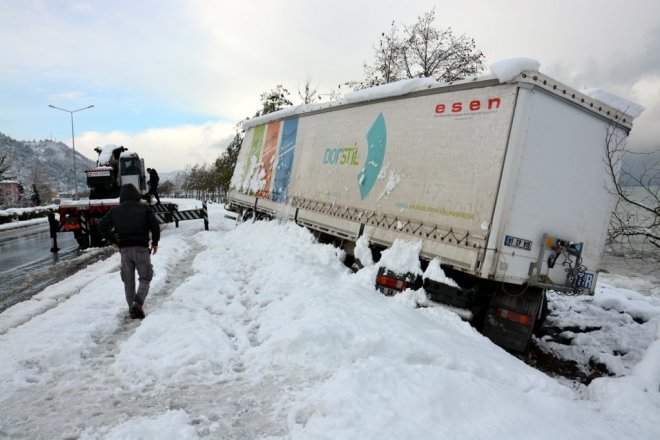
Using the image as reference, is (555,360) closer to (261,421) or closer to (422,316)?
(422,316)

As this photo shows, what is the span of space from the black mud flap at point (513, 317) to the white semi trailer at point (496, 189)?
0.05 ft

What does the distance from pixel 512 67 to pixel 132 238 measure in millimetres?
5774

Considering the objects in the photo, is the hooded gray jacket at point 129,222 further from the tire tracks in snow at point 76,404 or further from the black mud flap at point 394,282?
the black mud flap at point 394,282

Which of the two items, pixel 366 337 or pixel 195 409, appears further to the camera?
pixel 366 337

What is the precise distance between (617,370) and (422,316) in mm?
3552

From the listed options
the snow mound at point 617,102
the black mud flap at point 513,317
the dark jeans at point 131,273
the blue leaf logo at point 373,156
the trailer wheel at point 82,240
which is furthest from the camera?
the trailer wheel at point 82,240

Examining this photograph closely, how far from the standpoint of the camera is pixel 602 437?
338 centimetres

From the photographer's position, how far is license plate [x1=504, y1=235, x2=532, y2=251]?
5.61 meters

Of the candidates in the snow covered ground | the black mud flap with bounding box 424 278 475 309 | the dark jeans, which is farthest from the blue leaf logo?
the dark jeans

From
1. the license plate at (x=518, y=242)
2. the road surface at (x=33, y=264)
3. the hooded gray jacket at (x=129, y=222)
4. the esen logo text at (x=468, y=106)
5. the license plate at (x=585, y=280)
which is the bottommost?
the road surface at (x=33, y=264)

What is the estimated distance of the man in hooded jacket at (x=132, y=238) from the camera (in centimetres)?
556

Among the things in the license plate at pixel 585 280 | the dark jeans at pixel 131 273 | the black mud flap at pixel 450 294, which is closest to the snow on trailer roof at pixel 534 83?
the license plate at pixel 585 280

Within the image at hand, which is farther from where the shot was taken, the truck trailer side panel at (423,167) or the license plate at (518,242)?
the truck trailer side panel at (423,167)

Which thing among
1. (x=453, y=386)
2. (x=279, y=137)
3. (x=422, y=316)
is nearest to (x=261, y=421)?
(x=453, y=386)
